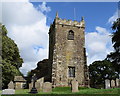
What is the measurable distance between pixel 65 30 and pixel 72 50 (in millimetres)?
3330

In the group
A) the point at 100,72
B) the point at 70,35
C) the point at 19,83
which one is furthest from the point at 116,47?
the point at 100,72

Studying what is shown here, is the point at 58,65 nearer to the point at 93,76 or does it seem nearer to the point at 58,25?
the point at 58,25

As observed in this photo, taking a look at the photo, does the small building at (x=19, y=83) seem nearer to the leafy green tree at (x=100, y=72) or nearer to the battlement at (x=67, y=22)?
the battlement at (x=67, y=22)

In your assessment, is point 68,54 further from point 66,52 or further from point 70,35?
point 70,35

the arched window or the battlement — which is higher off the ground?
the battlement

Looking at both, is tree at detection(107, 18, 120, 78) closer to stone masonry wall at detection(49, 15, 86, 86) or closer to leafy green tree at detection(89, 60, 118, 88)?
stone masonry wall at detection(49, 15, 86, 86)

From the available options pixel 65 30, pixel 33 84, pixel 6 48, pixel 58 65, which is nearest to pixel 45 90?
pixel 33 84

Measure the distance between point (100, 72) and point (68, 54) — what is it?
2882 centimetres

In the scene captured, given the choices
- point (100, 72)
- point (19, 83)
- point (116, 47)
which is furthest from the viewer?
point (100, 72)

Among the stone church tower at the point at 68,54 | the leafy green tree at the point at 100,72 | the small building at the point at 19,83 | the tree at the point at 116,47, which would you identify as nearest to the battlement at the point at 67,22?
the stone church tower at the point at 68,54

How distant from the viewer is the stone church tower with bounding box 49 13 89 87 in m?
26.5

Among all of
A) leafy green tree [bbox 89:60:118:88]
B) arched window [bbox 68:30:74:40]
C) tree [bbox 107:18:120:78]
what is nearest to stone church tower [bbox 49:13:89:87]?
arched window [bbox 68:30:74:40]

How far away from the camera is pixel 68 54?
1091 inches

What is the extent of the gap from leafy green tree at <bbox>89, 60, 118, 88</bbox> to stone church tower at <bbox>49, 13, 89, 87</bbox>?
25362 mm
